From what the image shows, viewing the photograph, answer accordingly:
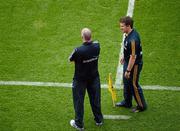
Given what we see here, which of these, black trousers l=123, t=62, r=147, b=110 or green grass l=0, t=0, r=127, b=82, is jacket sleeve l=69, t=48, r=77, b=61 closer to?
black trousers l=123, t=62, r=147, b=110

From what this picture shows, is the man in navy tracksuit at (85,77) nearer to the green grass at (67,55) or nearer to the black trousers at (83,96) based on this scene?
the black trousers at (83,96)

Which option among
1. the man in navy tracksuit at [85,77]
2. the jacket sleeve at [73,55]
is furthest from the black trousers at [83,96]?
Result: the jacket sleeve at [73,55]

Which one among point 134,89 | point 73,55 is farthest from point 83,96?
point 134,89

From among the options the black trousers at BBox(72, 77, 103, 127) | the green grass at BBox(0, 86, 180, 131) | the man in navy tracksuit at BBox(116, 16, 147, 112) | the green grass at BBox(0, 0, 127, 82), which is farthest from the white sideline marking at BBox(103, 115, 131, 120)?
the green grass at BBox(0, 0, 127, 82)

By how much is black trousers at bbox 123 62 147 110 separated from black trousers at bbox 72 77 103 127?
2.19 feet

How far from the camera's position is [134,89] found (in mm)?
10273

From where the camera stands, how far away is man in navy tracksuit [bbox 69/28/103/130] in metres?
9.41

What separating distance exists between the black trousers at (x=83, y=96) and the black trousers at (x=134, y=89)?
668 mm

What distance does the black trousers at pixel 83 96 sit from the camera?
9.80 m

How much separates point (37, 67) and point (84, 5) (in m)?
2.73

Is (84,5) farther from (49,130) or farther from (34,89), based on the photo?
(49,130)

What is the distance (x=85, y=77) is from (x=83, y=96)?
1.31 feet

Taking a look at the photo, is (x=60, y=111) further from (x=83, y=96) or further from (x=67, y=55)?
(x=67, y=55)

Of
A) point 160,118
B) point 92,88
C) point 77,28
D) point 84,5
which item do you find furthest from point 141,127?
point 84,5
